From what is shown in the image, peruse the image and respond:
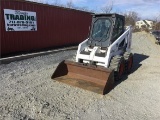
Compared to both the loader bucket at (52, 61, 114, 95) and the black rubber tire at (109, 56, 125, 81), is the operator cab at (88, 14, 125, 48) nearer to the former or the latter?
the black rubber tire at (109, 56, 125, 81)

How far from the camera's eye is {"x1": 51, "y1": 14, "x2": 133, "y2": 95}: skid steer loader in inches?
267

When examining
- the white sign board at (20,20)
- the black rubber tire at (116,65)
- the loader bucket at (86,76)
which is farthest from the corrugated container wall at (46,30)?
the black rubber tire at (116,65)

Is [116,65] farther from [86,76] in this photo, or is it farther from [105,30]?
[105,30]

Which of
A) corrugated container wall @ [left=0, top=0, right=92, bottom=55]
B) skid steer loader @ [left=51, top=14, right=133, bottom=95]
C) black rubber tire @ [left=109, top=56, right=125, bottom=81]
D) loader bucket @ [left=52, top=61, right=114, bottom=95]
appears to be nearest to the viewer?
loader bucket @ [left=52, top=61, right=114, bottom=95]

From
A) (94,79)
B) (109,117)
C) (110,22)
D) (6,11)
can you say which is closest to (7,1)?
(6,11)

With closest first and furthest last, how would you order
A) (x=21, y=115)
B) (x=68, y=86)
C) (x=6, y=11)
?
(x=21, y=115)
(x=68, y=86)
(x=6, y=11)

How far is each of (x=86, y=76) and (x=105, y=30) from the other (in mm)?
1990

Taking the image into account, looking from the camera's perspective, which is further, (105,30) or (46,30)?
(46,30)

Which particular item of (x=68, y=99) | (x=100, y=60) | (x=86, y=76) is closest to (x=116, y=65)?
(x=100, y=60)

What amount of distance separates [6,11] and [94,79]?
243 inches

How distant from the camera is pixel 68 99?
230 inches

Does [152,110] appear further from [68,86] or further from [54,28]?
[54,28]

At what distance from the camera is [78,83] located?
695 centimetres

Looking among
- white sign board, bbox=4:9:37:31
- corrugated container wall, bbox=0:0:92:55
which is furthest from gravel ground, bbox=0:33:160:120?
white sign board, bbox=4:9:37:31
